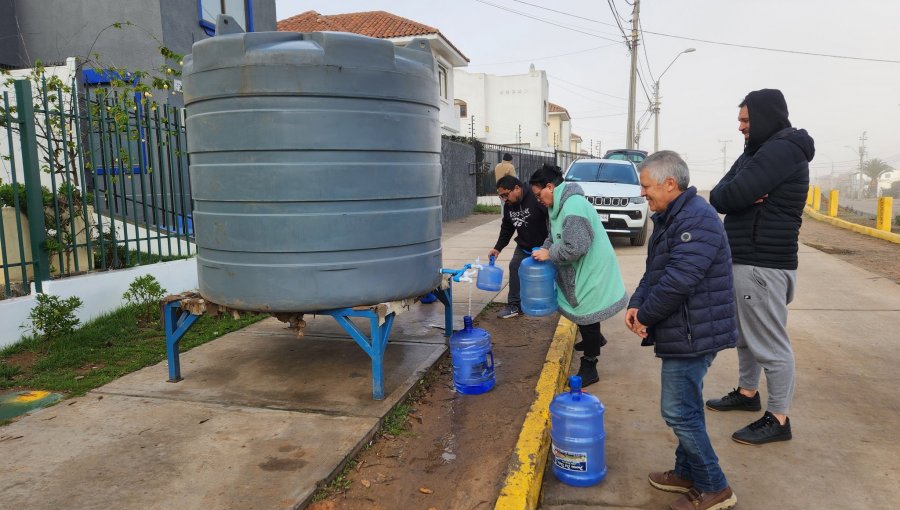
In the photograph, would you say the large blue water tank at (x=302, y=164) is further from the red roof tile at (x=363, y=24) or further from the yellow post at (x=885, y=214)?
the red roof tile at (x=363, y=24)

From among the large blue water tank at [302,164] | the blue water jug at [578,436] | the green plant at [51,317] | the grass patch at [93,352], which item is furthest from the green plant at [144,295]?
the blue water jug at [578,436]

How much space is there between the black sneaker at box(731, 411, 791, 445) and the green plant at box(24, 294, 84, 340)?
5.27 m

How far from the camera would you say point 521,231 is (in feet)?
19.2

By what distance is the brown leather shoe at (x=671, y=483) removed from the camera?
114 inches

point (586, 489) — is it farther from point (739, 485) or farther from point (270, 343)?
point (270, 343)

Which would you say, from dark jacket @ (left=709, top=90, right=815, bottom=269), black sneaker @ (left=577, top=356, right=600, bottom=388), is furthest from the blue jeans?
black sneaker @ (left=577, top=356, right=600, bottom=388)

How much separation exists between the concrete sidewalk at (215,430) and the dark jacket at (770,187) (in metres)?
2.31

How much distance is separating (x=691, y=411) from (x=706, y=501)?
1.40ft

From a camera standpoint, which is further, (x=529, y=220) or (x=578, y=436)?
(x=529, y=220)

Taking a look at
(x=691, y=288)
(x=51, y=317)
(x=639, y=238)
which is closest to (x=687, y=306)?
(x=691, y=288)

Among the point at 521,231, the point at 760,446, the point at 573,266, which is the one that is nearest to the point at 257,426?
the point at 573,266

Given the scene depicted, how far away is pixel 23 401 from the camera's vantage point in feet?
12.7

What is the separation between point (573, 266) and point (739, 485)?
1638 millimetres

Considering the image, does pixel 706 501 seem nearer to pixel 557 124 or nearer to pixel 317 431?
pixel 317 431
